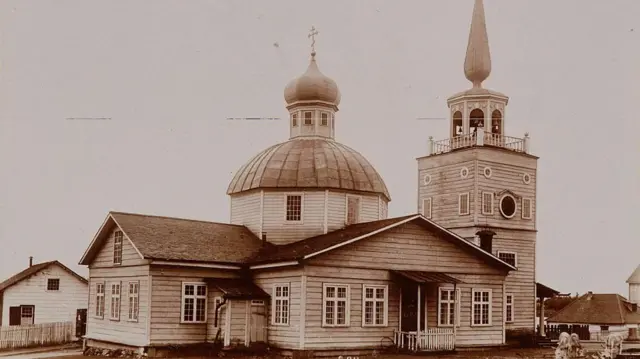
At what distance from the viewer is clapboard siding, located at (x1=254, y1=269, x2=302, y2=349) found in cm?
3275

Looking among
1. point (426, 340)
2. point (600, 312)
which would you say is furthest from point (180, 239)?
point (600, 312)

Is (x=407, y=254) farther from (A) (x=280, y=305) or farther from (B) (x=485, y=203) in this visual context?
(B) (x=485, y=203)

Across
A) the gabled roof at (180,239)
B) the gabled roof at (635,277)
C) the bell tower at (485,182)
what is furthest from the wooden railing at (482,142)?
the gabled roof at (635,277)

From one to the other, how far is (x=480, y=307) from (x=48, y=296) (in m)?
24.1

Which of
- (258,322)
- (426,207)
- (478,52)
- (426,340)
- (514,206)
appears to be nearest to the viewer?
(426,340)

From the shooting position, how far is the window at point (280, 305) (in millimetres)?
33656

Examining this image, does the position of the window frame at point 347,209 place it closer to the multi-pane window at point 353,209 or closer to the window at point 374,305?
the multi-pane window at point 353,209

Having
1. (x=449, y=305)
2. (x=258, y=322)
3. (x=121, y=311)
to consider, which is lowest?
(x=258, y=322)

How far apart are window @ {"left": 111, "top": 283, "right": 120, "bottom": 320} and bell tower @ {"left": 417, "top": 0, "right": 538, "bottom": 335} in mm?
17607

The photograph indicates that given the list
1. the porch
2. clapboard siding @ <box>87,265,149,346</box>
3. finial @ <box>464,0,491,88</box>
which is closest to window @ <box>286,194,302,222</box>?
the porch

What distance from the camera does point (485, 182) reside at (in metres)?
44.4

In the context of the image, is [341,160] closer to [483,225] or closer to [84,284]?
[483,225]

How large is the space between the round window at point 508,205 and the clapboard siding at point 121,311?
19.8 meters

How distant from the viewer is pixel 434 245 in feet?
119
